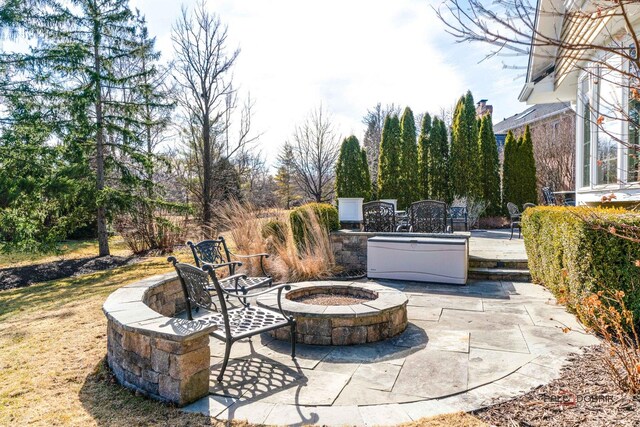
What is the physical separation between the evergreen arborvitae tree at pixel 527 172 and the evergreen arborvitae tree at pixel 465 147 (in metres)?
1.46

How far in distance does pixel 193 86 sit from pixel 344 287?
9018 millimetres

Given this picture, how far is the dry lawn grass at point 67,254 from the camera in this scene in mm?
8836

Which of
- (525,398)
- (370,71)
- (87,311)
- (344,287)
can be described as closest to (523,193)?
(370,71)

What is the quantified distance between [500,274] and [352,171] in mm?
8995

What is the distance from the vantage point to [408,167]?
45.8 ft

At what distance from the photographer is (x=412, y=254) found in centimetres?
594

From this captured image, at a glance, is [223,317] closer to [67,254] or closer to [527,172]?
[67,254]

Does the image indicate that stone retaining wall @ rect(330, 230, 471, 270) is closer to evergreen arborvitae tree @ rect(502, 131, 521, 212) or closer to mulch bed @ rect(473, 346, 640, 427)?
mulch bed @ rect(473, 346, 640, 427)

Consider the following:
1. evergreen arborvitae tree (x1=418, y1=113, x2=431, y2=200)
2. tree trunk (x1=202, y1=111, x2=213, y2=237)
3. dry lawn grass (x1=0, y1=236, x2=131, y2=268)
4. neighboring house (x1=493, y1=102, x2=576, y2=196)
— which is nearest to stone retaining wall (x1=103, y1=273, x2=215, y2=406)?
dry lawn grass (x1=0, y1=236, x2=131, y2=268)

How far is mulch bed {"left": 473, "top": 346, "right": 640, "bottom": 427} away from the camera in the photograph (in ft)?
6.72

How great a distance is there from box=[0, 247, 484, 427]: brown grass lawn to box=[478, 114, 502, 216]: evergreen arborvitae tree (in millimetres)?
12008

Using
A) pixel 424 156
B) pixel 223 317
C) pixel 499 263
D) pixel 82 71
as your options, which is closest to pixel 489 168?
pixel 424 156

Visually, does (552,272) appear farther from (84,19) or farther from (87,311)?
(84,19)

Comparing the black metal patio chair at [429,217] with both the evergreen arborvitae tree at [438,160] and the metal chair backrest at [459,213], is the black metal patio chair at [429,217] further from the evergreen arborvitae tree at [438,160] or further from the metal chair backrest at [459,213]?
the evergreen arborvitae tree at [438,160]
